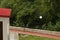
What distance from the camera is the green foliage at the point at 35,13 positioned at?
623 inches

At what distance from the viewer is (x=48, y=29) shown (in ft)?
52.0

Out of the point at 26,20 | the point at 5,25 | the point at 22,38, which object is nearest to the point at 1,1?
the point at 26,20

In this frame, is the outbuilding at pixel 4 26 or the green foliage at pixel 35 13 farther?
the green foliage at pixel 35 13

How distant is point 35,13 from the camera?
17.1 m

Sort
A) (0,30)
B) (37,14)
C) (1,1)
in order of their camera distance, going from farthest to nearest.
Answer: (1,1), (37,14), (0,30)

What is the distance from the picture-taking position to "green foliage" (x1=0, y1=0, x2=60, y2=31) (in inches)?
623

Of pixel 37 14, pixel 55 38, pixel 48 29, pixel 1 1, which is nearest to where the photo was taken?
pixel 55 38

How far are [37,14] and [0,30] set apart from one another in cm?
961

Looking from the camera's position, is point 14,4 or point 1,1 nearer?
point 14,4

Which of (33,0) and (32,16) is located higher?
(33,0)

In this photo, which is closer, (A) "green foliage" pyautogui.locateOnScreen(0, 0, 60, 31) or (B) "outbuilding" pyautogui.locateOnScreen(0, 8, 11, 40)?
(B) "outbuilding" pyautogui.locateOnScreen(0, 8, 11, 40)

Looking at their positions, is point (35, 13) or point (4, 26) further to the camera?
point (35, 13)

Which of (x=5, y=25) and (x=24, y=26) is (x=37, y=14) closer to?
(x=24, y=26)

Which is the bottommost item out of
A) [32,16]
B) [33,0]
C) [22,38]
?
[22,38]
